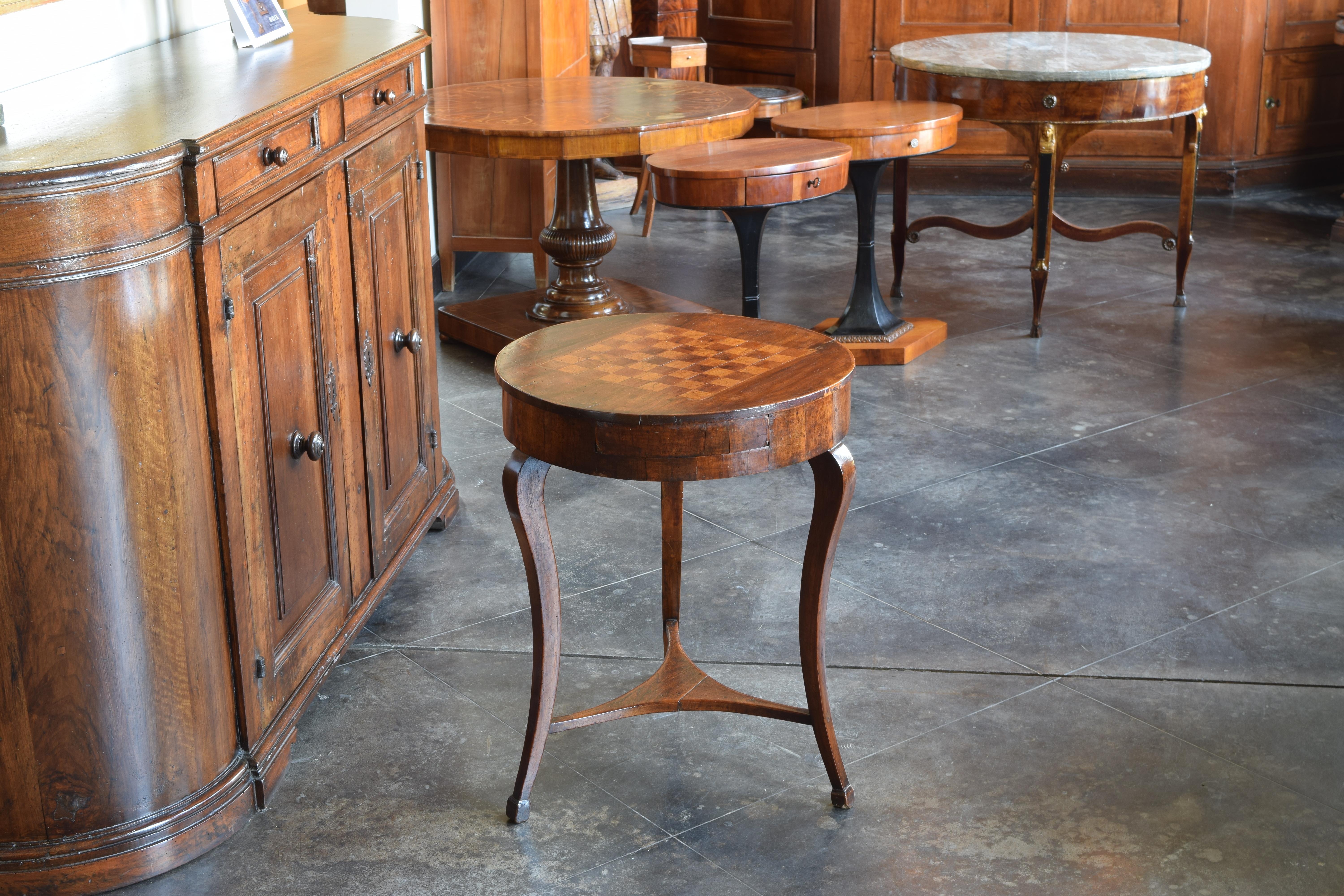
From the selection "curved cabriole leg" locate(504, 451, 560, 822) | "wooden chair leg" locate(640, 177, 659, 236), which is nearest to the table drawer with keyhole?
"curved cabriole leg" locate(504, 451, 560, 822)

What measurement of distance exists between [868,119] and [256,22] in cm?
216

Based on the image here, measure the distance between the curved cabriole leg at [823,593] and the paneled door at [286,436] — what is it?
0.91 meters

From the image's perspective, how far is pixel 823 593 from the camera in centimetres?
224

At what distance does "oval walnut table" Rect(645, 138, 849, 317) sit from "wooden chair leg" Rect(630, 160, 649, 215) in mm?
2381

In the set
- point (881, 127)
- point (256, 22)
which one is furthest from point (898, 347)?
point (256, 22)

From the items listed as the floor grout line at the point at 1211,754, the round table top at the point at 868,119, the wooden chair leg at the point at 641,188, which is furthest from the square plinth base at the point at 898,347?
the floor grout line at the point at 1211,754

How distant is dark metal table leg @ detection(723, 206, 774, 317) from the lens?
3928mm

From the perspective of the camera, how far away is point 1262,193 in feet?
22.7

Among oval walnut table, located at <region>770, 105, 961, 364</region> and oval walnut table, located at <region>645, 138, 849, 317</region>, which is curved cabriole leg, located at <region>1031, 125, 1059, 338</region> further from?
oval walnut table, located at <region>645, 138, 849, 317</region>

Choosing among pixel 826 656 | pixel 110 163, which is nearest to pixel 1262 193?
pixel 826 656

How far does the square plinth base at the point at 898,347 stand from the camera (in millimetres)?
4668

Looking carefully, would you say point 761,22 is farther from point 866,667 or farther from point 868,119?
point 866,667

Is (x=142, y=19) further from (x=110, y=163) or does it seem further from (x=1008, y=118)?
(x=1008, y=118)

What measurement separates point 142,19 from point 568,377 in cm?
153
